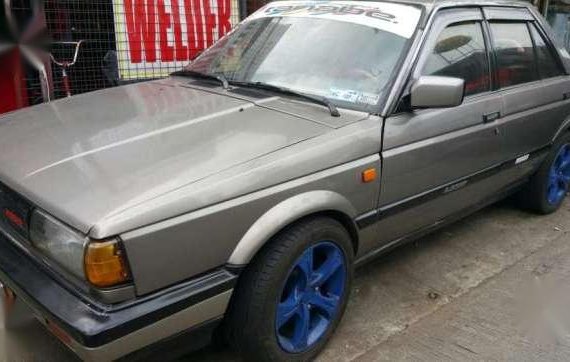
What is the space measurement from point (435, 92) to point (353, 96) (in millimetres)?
413

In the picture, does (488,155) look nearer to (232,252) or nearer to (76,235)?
(232,252)

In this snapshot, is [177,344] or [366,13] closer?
[177,344]

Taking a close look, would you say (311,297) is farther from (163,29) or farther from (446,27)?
(163,29)

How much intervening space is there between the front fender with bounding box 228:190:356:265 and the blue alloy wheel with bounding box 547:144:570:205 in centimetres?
281

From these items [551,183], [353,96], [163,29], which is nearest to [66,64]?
[163,29]

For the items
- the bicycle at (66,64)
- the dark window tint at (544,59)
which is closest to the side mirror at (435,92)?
the dark window tint at (544,59)

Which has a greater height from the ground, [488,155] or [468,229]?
[488,155]

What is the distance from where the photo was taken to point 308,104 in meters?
2.86

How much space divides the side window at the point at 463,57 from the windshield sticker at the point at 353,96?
0.41 meters

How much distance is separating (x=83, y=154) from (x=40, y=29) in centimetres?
235

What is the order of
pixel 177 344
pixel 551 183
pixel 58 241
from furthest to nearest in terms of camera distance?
pixel 551 183 → pixel 177 344 → pixel 58 241

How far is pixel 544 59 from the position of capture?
4.22m

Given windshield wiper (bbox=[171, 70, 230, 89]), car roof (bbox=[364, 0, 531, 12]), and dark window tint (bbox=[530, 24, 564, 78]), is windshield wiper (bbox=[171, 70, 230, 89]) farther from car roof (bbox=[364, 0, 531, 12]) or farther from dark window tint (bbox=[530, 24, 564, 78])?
dark window tint (bbox=[530, 24, 564, 78])

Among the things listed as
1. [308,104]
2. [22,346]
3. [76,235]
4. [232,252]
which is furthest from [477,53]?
[22,346]
